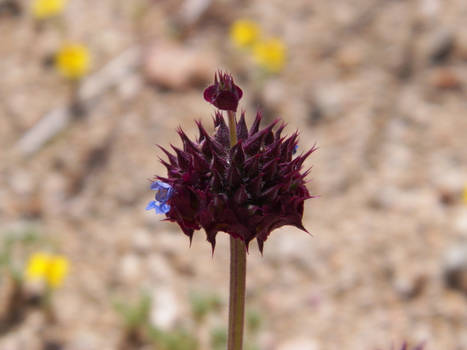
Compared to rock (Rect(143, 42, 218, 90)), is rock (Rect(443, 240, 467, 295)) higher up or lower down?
lower down

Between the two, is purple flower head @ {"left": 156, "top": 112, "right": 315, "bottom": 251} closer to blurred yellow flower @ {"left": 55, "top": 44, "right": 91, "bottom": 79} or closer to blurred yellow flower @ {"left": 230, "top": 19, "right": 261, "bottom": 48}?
blurred yellow flower @ {"left": 55, "top": 44, "right": 91, "bottom": 79}

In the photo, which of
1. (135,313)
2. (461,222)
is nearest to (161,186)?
(135,313)

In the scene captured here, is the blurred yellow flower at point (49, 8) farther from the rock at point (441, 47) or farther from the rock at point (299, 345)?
the rock at point (299, 345)

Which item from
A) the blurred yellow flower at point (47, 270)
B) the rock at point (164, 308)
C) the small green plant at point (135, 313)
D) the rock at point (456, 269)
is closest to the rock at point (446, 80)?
the rock at point (456, 269)

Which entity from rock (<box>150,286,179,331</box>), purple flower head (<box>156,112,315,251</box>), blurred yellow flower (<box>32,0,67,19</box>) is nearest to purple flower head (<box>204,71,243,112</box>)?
purple flower head (<box>156,112,315,251</box>)

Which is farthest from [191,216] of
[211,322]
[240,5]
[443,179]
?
[240,5]
